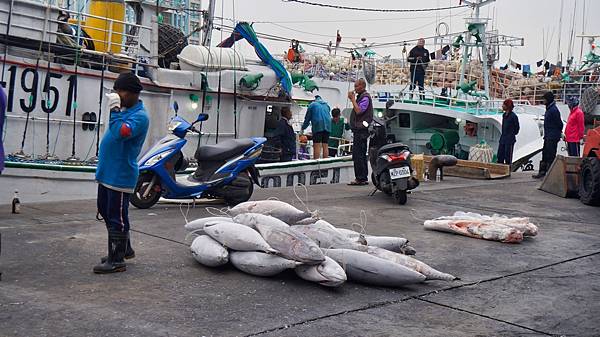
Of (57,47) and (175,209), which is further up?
(57,47)

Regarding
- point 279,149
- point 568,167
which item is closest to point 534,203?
point 568,167

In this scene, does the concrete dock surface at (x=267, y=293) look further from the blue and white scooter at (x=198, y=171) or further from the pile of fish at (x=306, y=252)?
the blue and white scooter at (x=198, y=171)

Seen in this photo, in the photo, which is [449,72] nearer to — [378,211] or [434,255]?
[378,211]

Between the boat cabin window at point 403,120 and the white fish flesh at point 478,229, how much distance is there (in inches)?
666

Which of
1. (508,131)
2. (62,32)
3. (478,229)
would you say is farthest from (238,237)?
(508,131)

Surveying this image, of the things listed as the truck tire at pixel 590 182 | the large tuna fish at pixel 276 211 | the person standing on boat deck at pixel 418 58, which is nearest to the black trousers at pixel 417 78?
the person standing on boat deck at pixel 418 58

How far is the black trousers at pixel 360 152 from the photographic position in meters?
12.2

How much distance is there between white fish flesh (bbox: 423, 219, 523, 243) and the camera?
747cm

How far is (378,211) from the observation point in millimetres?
9602

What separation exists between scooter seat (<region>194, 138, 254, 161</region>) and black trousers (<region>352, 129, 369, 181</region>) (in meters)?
2.73

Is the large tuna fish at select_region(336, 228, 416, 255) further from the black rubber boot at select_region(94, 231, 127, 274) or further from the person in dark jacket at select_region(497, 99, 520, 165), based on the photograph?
the person in dark jacket at select_region(497, 99, 520, 165)

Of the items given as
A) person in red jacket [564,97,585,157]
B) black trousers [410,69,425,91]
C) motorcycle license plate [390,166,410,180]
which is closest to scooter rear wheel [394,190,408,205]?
motorcycle license plate [390,166,410,180]

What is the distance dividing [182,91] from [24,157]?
3869 millimetres

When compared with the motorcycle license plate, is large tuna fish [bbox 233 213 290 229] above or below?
below
